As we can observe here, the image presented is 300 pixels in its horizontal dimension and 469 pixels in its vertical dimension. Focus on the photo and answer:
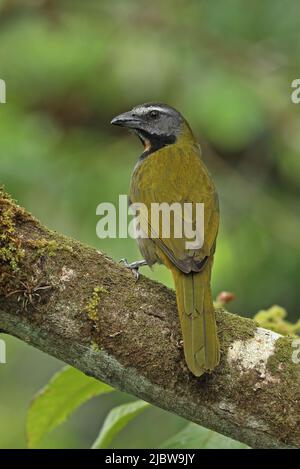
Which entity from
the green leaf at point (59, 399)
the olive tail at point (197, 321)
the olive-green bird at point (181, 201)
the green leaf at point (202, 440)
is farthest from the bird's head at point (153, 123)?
the green leaf at point (202, 440)

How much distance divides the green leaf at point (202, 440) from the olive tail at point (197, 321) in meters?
0.45

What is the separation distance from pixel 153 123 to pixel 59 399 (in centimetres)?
192

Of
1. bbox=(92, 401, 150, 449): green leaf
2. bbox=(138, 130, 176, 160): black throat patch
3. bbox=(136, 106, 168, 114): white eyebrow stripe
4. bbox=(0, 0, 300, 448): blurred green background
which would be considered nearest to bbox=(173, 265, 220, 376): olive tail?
bbox=(92, 401, 150, 449): green leaf

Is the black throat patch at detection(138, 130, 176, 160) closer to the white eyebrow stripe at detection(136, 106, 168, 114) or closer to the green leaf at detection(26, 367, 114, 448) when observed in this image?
the white eyebrow stripe at detection(136, 106, 168, 114)

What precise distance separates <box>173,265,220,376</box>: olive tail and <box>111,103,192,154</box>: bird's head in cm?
138

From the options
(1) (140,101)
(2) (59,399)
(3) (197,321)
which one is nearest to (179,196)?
(3) (197,321)

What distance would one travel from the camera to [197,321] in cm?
334

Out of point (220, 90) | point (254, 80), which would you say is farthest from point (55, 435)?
point (254, 80)

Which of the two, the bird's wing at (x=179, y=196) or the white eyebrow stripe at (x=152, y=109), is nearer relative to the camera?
the bird's wing at (x=179, y=196)

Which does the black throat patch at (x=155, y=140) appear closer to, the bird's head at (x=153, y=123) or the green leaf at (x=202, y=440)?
the bird's head at (x=153, y=123)

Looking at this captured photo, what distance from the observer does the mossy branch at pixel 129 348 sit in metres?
3.10

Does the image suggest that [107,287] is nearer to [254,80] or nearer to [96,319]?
[96,319]

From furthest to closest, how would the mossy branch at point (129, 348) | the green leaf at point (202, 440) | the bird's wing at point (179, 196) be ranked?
the bird's wing at point (179, 196)
the green leaf at point (202, 440)
the mossy branch at point (129, 348)

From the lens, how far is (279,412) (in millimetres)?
3086
